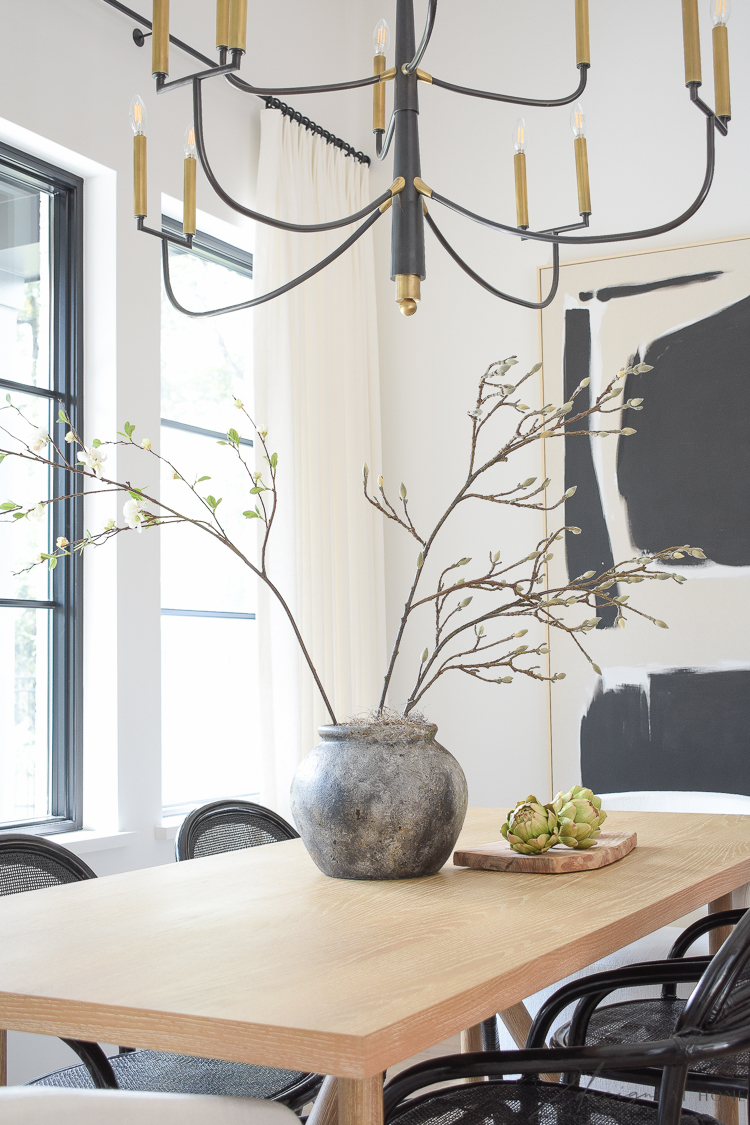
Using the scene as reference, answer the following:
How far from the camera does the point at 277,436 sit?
11.8 feet

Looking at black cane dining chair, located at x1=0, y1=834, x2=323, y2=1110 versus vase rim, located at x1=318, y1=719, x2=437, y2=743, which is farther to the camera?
vase rim, located at x1=318, y1=719, x2=437, y2=743

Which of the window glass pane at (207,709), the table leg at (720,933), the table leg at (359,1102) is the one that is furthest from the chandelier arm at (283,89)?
the window glass pane at (207,709)

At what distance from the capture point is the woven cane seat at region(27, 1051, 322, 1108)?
1.58 meters

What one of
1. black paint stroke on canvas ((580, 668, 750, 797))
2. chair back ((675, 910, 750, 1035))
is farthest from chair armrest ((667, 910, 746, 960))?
black paint stroke on canvas ((580, 668, 750, 797))

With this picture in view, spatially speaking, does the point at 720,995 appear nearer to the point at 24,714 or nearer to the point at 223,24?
the point at 223,24

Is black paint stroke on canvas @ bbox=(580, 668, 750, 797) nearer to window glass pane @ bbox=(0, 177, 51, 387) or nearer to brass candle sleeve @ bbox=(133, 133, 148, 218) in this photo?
window glass pane @ bbox=(0, 177, 51, 387)

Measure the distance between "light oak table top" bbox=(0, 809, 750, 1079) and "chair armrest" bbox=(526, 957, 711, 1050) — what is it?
9cm

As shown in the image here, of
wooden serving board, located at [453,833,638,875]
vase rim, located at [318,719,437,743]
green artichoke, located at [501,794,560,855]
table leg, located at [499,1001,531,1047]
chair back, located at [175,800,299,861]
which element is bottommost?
table leg, located at [499,1001,531,1047]

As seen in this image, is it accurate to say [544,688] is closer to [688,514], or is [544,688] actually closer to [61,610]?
[688,514]

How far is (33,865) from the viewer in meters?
1.85

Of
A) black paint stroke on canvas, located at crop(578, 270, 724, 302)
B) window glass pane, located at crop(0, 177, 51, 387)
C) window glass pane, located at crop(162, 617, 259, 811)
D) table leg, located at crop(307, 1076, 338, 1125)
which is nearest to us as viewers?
table leg, located at crop(307, 1076, 338, 1125)

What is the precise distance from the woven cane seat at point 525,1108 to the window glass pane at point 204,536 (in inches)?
88.0

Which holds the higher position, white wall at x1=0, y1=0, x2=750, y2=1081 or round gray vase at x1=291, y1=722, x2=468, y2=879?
white wall at x1=0, y1=0, x2=750, y2=1081

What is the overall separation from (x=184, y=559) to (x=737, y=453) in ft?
5.82
